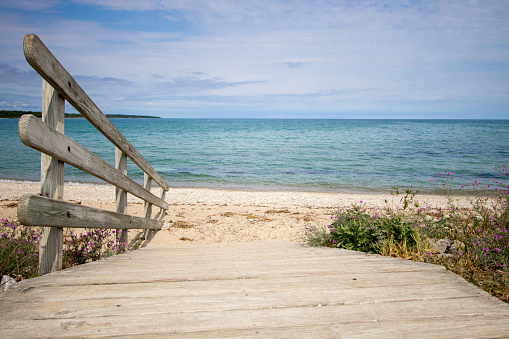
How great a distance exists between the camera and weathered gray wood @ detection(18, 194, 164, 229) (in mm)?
1835

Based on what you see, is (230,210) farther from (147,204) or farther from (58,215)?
(58,215)

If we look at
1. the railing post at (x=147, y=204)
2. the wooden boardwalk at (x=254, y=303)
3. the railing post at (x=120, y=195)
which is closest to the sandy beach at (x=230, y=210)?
the railing post at (x=147, y=204)

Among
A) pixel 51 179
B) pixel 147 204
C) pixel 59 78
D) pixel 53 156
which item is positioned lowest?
pixel 147 204

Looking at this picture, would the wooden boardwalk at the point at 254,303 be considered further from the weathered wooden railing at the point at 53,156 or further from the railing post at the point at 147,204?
the railing post at the point at 147,204

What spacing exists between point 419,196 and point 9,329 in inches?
508

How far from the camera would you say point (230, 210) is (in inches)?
346

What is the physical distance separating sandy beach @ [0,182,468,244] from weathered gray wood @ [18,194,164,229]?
3197 millimetres

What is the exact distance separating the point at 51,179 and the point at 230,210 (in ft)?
21.8

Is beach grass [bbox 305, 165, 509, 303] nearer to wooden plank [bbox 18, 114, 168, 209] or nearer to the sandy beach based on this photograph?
the sandy beach

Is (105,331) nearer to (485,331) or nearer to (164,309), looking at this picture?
(164,309)

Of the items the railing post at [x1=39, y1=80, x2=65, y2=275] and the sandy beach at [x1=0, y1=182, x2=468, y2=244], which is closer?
the railing post at [x1=39, y1=80, x2=65, y2=275]

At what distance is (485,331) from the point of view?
1.53 meters

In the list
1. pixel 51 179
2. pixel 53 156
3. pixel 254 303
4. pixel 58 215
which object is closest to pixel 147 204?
pixel 51 179

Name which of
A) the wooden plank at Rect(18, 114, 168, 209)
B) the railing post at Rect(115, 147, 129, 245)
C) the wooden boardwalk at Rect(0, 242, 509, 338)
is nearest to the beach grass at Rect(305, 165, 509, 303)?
the wooden boardwalk at Rect(0, 242, 509, 338)
